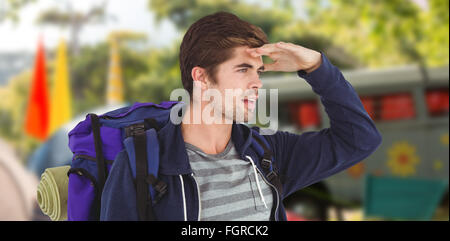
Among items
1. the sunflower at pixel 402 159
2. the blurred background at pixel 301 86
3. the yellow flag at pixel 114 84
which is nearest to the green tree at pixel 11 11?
the blurred background at pixel 301 86

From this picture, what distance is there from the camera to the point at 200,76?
0.94 meters

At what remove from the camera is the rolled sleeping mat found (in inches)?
37.4

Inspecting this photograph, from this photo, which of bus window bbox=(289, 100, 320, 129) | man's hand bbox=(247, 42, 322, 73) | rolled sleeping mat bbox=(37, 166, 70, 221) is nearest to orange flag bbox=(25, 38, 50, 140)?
bus window bbox=(289, 100, 320, 129)

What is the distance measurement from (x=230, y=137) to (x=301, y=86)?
3308 millimetres

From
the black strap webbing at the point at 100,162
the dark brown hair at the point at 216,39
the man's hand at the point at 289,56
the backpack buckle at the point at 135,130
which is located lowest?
the black strap webbing at the point at 100,162

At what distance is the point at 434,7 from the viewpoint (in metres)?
4.64

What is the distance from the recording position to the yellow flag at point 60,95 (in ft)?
17.5

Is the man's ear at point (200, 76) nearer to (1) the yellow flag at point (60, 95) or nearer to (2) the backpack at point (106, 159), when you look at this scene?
(2) the backpack at point (106, 159)

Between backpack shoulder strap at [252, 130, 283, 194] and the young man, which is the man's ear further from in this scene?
backpack shoulder strap at [252, 130, 283, 194]

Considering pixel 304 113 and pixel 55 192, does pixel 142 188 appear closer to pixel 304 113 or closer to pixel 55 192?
pixel 55 192

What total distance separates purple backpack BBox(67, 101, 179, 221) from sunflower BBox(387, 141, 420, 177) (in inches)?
145

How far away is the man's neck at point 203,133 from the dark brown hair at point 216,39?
0.11 meters

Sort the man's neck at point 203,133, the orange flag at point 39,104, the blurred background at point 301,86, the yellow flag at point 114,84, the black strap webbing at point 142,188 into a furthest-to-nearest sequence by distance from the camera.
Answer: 1. the orange flag at point 39,104
2. the blurred background at point 301,86
3. the yellow flag at point 114,84
4. the man's neck at point 203,133
5. the black strap webbing at point 142,188
